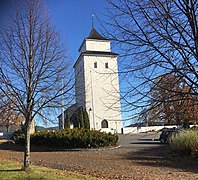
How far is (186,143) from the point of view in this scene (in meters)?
15.7

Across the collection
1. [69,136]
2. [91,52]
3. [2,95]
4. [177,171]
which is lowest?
[177,171]

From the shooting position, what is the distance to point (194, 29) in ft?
15.8

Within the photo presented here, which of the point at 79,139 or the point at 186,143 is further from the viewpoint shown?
the point at 79,139

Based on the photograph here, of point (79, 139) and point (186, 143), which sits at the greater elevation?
point (79, 139)

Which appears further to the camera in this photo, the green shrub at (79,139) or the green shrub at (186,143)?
the green shrub at (79,139)

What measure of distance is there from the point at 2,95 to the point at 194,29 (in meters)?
7.09

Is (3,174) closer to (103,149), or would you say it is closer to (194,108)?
(194,108)

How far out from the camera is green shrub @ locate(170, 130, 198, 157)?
15156mm

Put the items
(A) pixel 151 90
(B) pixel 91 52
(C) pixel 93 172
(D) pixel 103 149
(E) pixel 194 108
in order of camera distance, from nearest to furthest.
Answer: (A) pixel 151 90
(E) pixel 194 108
(C) pixel 93 172
(D) pixel 103 149
(B) pixel 91 52

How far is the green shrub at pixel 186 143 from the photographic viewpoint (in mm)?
15156

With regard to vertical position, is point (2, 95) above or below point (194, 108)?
above

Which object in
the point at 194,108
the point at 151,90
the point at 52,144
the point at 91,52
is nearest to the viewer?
the point at 151,90

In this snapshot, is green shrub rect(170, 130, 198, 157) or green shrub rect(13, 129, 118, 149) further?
green shrub rect(13, 129, 118, 149)

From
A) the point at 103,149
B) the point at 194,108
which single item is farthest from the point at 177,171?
the point at 103,149
